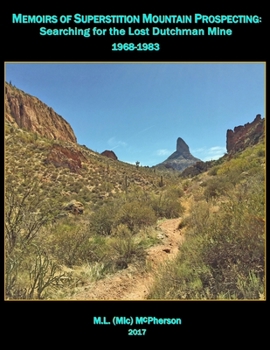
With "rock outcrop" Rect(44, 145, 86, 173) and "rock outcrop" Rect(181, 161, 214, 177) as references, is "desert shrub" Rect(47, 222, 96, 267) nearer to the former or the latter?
"rock outcrop" Rect(44, 145, 86, 173)

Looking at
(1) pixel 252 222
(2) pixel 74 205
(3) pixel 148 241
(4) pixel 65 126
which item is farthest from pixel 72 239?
(4) pixel 65 126

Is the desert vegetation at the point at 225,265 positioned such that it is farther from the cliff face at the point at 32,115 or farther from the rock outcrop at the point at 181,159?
the rock outcrop at the point at 181,159

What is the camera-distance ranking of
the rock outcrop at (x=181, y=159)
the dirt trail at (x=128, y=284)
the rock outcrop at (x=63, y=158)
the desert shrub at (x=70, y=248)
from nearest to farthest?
the dirt trail at (x=128, y=284) → the desert shrub at (x=70, y=248) → the rock outcrop at (x=63, y=158) → the rock outcrop at (x=181, y=159)

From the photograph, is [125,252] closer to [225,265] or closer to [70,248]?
[70,248]

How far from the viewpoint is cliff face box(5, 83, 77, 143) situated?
41406 millimetres

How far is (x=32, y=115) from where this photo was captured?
153 feet

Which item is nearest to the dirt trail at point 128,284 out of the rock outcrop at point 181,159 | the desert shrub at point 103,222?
the desert shrub at point 103,222

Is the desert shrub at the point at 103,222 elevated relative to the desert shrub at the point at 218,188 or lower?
lower

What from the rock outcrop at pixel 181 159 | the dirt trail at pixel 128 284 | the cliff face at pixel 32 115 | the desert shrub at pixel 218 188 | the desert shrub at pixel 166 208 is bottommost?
the dirt trail at pixel 128 284

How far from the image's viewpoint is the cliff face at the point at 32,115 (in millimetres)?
41406

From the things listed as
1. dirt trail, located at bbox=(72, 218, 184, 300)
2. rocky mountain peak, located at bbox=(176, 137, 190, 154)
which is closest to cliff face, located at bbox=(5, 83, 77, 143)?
dirt trail, located at bbox=(72, 218, 184, 300)

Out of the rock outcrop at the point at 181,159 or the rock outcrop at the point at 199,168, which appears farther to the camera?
the rock outcrop at the point at 181,159

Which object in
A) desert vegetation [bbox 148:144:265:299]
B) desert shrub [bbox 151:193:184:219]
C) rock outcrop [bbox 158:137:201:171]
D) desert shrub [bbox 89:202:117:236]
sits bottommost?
desert vegetation [bbox 148:144:265:299]

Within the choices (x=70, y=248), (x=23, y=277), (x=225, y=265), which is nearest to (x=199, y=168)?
(x=70, y=248)
